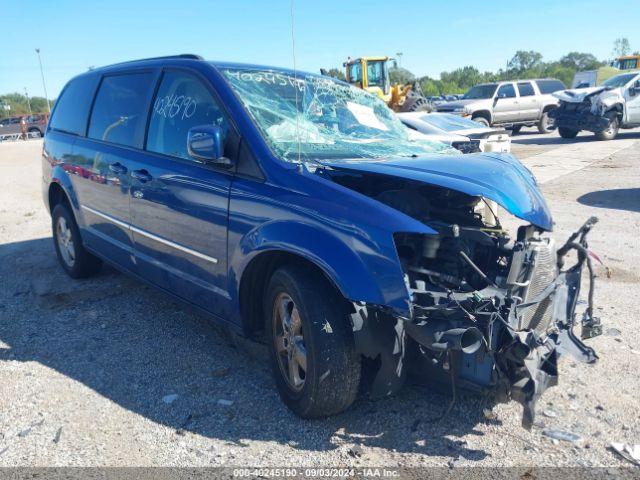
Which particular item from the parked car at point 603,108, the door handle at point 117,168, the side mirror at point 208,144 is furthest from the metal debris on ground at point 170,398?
the parked car at point 603,108

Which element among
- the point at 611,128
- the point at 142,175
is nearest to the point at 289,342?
the point at 142,175

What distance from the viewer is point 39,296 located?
5.52 m

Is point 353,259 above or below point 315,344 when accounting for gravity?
above

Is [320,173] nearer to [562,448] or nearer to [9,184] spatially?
[562,448]

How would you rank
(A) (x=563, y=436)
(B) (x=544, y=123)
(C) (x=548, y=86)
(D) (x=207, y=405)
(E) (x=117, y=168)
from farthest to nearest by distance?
(B) (x=544, y=123) < (C) (x=548, y=86) < (E) (x=117, y=168) < (D) (x=207, y=405) < (A) (x=563, y=436)

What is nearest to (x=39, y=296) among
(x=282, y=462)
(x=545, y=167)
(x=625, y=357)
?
(x=282, y=462)

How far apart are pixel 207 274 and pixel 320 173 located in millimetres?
1058

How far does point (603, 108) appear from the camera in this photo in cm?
1805

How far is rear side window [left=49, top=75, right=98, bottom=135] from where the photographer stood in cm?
542

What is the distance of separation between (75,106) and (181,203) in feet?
8.54

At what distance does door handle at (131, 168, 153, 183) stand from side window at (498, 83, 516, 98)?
19755 mm

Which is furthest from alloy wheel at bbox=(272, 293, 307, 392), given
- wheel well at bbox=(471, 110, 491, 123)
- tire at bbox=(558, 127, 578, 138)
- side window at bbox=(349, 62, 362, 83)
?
side window at bbox=(349, 62, 362, 83)

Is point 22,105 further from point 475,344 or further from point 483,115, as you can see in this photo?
point 475,344

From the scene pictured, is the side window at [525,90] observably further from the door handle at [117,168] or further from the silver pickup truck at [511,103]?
the door handle at [117,168]
